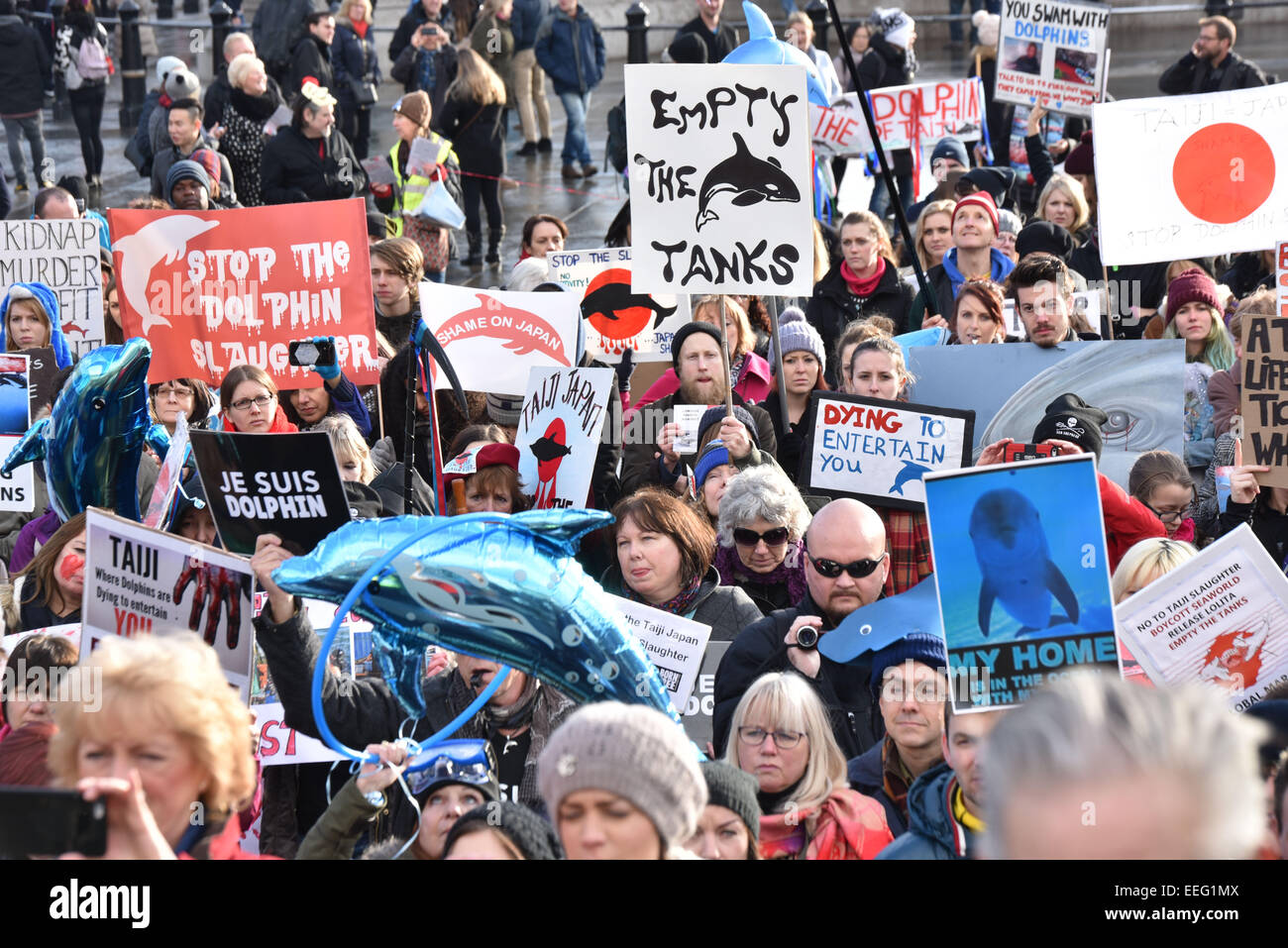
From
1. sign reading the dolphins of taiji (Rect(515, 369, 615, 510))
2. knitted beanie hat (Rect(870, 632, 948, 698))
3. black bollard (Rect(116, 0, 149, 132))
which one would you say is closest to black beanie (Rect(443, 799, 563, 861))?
knitted beanie hat (Rect(870, 632, 948, 698))

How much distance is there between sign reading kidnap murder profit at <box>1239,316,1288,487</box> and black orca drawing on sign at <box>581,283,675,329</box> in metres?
3.18

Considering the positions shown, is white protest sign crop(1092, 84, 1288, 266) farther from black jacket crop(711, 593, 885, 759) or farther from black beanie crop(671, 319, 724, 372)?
black jacket crop(711, 593, 885, 759)

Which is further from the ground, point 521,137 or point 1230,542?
point 521,137

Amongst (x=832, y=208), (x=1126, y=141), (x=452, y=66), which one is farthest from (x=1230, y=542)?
(x=452, y=66)

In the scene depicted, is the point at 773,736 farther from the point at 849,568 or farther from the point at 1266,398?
the point at 1266,398

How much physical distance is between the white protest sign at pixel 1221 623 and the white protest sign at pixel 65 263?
17.4 feet

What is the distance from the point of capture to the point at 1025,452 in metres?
5.48

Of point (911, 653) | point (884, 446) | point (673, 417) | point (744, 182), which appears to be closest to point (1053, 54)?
point (744, 182)

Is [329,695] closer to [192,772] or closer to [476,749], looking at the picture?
[476,749]

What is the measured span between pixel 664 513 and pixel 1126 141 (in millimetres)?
3856

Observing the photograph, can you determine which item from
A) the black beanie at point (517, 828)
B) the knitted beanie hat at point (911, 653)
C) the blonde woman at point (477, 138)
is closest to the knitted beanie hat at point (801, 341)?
the knitted beanie hat at point (911, 653)

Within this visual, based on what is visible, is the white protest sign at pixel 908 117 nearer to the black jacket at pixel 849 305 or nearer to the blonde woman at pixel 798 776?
the black jacket at pixel 849 305
